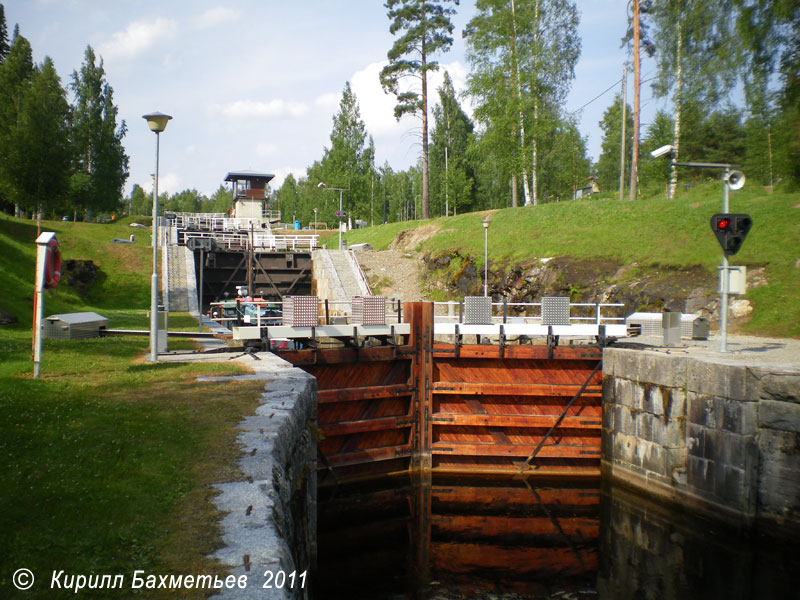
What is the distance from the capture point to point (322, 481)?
13.7 m

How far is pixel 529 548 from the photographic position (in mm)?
11656

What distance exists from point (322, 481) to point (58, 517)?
31.6ft

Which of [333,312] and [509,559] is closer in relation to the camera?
[509,559]

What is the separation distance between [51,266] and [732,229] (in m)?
13.8

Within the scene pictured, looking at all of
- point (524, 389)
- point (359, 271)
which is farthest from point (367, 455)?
point (359, 271)

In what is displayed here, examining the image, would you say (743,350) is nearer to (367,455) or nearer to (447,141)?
(367,455)

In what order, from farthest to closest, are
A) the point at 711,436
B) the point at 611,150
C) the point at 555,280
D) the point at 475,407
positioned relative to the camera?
the point at 611,150
the point at 555,280
the point at 475,407
the point at 711,436

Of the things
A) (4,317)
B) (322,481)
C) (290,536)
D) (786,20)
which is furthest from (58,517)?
(786,20)

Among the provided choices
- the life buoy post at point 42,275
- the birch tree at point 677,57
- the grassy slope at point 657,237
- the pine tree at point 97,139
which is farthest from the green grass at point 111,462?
the pine tree at point 97,139

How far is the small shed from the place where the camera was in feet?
47.5

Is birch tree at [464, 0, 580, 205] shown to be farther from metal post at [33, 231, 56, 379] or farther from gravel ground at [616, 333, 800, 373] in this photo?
metal post at [33, 231, 56, 379]

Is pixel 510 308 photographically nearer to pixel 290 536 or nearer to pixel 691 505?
pixel 691 505

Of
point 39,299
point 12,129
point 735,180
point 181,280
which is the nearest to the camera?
point 39,299

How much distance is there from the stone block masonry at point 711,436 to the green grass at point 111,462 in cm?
875
